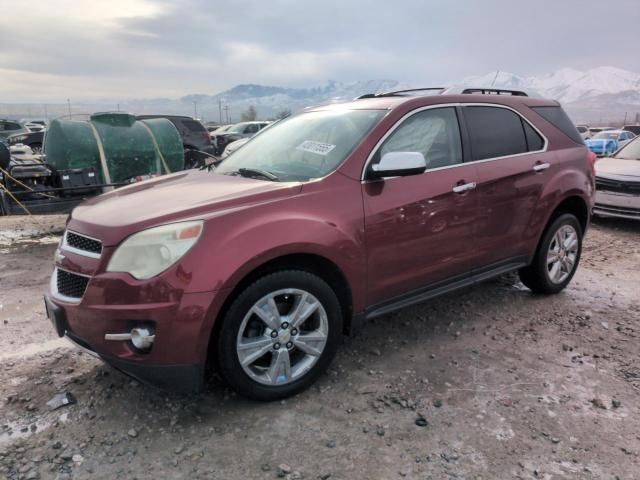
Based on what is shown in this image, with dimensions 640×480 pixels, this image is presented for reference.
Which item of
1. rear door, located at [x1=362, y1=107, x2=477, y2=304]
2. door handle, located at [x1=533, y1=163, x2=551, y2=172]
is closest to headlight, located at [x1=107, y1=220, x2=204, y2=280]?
rear door, located at [x1=362, y1=107, x2=477, y2=304]

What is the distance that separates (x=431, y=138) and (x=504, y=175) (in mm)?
726

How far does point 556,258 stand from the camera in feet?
14.8

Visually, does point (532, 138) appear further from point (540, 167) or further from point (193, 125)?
point (193, 125)

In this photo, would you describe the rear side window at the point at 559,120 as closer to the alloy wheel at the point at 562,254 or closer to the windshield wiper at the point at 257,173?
the alloy wheel at the point at 562,254

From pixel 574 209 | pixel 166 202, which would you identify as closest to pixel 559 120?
pixel 574 209

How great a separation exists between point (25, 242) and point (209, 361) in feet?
17.5

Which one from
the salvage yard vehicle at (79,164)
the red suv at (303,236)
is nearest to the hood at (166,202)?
the red suv at (303,236)

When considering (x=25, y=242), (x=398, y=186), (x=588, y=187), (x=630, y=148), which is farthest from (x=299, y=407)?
(x=630, y=148)

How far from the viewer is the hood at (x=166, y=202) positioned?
255 centimetres

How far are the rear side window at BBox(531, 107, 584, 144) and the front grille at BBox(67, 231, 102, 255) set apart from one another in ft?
12.0

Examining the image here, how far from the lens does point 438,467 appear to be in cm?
237

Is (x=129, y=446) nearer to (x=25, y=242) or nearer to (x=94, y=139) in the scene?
(x=25, y=242)

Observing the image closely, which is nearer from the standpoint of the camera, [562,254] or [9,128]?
[562,254]

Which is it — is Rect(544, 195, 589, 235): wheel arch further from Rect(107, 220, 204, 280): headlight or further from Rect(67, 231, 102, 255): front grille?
Rect(67, 231, 102, 255): front grille
